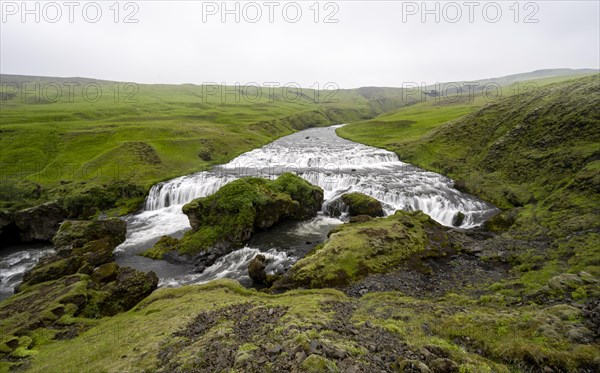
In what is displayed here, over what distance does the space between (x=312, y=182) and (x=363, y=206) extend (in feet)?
45.2

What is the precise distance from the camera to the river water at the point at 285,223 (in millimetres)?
26797

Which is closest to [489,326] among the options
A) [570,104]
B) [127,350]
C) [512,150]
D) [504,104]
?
[127,350]

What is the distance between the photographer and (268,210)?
32656 mm

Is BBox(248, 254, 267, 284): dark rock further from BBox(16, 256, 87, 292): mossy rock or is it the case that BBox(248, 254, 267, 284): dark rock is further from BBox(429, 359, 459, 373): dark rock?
BBox(429, 359, 459, 373): dark rock

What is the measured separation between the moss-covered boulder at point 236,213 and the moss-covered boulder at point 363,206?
452 centimetres

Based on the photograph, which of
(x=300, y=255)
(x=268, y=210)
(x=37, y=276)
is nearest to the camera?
(x=37, y=276)

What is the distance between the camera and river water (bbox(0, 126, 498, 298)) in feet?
87.9

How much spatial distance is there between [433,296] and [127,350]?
16.4 m

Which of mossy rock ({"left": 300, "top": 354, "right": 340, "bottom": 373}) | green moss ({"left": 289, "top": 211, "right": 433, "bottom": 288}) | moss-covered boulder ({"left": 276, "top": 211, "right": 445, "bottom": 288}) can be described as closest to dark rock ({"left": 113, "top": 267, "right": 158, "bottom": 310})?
moss-covered boulder ({"left": 276, "top": 211, "right": 445, "bottom": 288})

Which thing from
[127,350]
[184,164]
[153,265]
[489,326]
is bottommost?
[153,265]

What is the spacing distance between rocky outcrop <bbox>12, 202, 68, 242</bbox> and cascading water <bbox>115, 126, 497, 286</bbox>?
340 inches

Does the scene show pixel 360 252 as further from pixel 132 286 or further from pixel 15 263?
pixel 15 263

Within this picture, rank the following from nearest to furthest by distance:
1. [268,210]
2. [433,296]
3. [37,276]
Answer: [433,296], [37,276], [268,210]

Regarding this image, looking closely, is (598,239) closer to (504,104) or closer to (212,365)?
(212,365)
